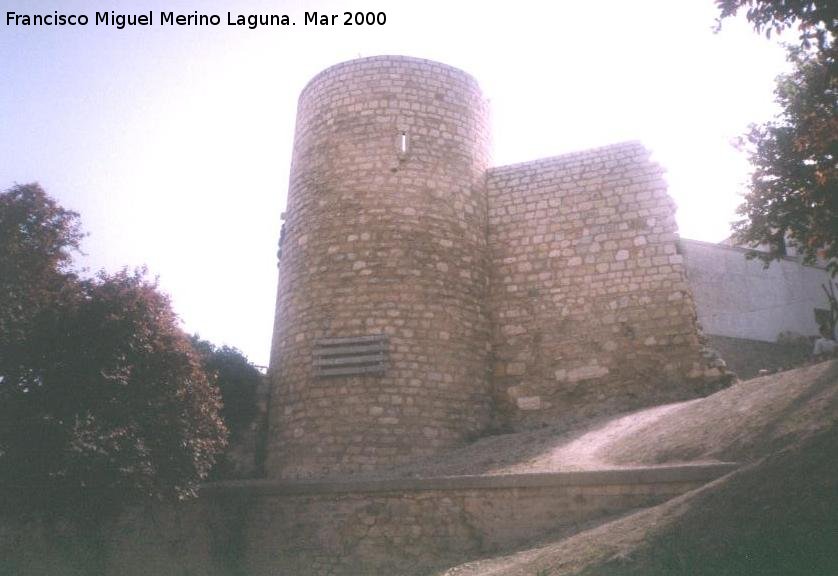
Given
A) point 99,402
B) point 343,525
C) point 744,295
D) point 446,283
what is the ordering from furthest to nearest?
Result: point 744,295 → point 446,283 → point 343,525 → point 99,402

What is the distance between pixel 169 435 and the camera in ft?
27.3

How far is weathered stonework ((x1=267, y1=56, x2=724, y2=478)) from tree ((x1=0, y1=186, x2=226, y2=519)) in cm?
272

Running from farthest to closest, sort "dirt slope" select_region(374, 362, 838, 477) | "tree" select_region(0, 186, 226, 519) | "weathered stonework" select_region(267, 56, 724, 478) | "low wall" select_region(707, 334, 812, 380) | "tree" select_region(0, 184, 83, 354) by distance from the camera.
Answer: "low wall" select_region(707, 334, 812, 380)
"weathered stonework" select_region(267, 56, 724, 478)
"tree" select_region(0, 184, 83, 354)
"tree" select_region(0, 186, 226, 519)
"dirt slope" select_region(374, 362, 838, 477)

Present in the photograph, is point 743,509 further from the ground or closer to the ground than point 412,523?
further from the ground

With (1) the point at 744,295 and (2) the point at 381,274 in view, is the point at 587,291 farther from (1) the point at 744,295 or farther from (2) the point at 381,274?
(1) the point at 744,295

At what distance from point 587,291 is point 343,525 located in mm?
6269

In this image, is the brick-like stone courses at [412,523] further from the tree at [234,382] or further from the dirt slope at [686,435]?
the tree at [234,382]

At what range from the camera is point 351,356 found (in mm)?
11133

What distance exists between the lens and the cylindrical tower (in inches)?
425

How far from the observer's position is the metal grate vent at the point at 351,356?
10984 mm

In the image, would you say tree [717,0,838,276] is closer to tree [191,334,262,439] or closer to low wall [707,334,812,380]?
low wall [707,334,812,380]

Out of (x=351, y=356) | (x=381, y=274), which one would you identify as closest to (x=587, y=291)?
(x=381, y=274)

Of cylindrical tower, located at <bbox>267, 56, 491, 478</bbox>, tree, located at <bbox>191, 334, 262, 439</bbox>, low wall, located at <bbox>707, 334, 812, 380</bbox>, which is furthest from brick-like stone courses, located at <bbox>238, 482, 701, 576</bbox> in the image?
low wall, located at <bbox>707, 334, 812, 380</bbox>

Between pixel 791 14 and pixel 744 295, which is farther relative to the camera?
pixel 744 295
